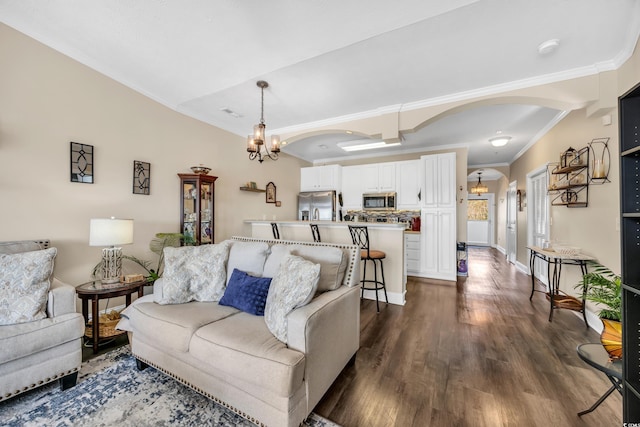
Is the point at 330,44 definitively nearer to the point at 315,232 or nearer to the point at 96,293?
the point at 315,232

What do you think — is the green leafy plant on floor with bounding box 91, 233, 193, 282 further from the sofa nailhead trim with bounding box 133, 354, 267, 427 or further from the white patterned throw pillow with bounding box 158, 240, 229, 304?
the sofa nailhead trim with bounding box 133, 354, 267, 427

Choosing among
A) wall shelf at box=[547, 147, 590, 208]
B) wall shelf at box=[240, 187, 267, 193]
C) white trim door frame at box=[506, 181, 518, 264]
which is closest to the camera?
wall shelf at box=[547, 147, 590, 208]

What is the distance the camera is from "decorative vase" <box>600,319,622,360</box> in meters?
1.42

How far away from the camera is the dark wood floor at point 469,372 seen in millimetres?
1516

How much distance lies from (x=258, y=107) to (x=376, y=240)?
2.56 m

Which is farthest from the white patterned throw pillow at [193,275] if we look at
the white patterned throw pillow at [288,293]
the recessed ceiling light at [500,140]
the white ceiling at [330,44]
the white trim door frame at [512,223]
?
the white trim door frame at [512,223]

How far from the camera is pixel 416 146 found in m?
5.52

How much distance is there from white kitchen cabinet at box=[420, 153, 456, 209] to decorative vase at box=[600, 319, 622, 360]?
3.34 metres

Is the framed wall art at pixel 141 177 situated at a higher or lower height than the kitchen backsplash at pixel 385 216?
higher

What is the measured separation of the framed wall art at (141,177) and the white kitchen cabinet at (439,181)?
4602 mm

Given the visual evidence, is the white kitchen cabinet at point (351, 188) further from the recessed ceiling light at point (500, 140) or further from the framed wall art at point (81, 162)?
the framed wall art at point (81, 162)

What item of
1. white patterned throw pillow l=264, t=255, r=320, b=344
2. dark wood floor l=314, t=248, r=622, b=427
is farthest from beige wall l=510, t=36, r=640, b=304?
white patterned throw pillow l=264, t=255, r=320, b=344

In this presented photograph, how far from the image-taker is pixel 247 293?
188 cm

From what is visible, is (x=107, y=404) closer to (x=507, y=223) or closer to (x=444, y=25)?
(x=444, y=25)
